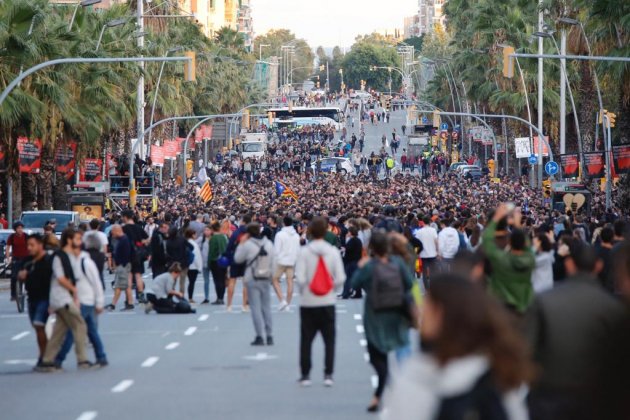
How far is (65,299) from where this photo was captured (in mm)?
16266

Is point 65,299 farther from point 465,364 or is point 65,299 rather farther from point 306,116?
point 306,116

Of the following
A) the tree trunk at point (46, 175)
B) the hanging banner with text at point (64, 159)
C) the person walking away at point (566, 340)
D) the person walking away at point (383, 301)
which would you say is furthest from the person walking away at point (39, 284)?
the hanging banner with text at point (64, 159)

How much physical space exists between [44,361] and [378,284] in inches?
210

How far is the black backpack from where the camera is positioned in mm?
12703

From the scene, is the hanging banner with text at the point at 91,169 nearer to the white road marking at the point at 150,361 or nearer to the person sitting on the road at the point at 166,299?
the person sitting on the road at the point at 166,299

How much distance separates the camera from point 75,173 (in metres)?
57.1

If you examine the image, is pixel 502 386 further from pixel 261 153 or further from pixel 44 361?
pixel 261 153

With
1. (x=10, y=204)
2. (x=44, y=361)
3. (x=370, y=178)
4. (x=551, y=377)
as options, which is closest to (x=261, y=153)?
(x=370, y=178)

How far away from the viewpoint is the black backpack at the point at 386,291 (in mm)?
12703

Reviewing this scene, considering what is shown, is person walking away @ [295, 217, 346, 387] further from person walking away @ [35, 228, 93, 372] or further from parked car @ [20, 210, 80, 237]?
parked car @ [20, 210, 80, 237]

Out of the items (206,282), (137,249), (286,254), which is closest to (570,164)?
(206,282)

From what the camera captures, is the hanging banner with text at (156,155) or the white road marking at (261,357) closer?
the white road marking at (261,357)

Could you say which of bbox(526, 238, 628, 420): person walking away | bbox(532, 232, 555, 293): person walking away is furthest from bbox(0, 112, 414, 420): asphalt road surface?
bbox(526, 238, 628, 420): person walking away

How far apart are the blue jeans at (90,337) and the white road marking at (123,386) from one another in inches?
38.6
